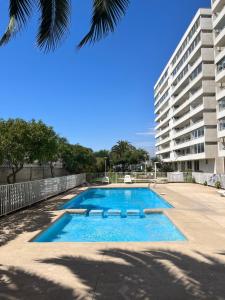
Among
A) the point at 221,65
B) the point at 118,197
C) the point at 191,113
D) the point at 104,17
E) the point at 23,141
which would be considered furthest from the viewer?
the point at 191,113

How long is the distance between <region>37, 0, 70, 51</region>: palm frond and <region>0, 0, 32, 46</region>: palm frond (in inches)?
8.9

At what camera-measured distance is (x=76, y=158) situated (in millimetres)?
34531

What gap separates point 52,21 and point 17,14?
59cm

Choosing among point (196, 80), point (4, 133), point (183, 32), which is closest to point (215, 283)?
point (4, 133)

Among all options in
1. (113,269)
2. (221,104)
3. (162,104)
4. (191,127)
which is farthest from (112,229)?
Answer: (162,104)

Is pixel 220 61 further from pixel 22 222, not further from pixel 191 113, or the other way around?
pixel 22 222

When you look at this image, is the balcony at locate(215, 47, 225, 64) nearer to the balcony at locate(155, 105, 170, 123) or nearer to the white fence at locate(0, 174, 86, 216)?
the white fence at locate(0, 174, 86, 216)

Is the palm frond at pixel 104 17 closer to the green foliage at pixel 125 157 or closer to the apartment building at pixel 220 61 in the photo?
the apartment building at pixel 220 61

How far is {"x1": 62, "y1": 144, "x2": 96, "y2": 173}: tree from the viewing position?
3291cm

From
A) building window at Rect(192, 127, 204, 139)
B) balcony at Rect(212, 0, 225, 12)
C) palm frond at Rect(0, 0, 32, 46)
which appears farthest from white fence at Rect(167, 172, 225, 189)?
palm frond at Rect(0, 0, 32, 46)

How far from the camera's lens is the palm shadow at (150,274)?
14.5 feet

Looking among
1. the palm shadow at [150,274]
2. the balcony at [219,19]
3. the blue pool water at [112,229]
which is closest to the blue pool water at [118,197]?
the blue pool water at [112,229]

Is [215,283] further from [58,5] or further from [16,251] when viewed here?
[58,5]

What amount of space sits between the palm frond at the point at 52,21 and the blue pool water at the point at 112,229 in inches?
239
